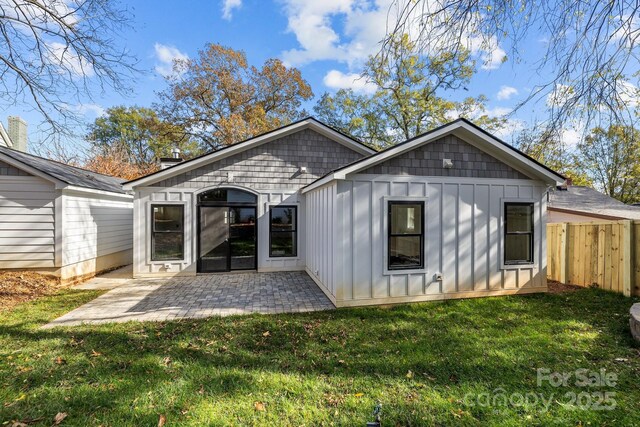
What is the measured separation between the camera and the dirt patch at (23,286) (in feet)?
20.6

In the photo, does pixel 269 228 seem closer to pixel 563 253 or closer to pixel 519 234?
pixel 519 234

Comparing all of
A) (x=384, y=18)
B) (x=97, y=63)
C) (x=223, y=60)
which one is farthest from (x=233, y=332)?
(x=223, y=60)

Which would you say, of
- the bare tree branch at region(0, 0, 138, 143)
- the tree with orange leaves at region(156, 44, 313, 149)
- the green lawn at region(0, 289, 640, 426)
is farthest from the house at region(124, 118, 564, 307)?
the tree with orange leaves at region(156, 44, 313, 149)

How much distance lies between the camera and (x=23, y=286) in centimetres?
681

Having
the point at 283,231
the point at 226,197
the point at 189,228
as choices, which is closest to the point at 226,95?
the point at 226,197

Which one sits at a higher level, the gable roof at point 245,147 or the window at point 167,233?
the gable roof at point 245,147

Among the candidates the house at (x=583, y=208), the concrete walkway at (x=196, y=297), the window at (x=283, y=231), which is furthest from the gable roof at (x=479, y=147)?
the house at (x=583, y=208)

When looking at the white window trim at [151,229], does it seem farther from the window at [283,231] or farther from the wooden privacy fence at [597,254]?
the wooden privacy fence at [597,254]

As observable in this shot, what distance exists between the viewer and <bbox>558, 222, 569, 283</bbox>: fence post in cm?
778

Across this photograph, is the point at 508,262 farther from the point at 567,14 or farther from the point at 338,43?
the point at 338,43

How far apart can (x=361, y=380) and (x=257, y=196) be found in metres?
7.08

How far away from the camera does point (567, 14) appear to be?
3.30 m

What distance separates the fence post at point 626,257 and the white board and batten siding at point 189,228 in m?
7.93

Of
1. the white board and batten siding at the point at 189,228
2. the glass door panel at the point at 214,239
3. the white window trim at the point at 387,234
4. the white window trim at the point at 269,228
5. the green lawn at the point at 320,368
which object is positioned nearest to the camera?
the green lawn at the point at 320,368
